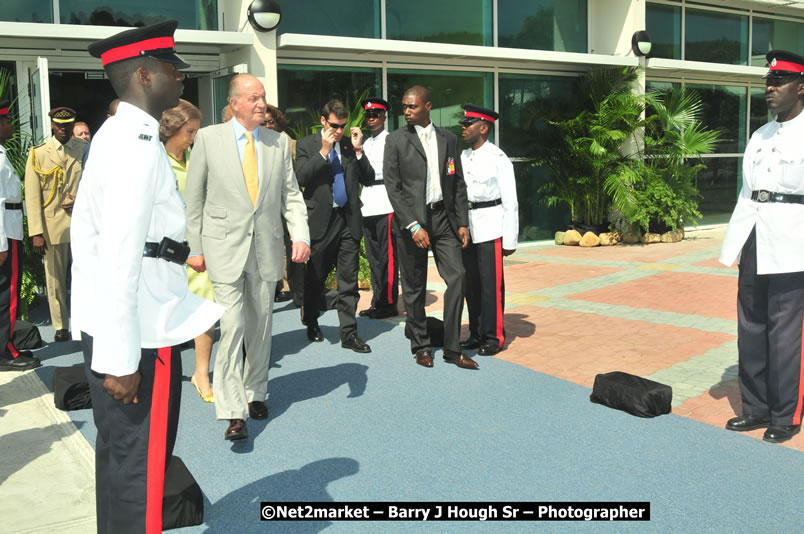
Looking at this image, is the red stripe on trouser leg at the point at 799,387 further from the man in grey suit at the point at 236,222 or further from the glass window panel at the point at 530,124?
the glass window panel at the point at 530,124

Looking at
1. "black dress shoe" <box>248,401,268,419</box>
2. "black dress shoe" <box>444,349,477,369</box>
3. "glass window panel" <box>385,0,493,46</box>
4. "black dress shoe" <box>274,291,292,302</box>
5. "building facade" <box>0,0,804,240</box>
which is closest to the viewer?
"black dress shoe" <box>248,401,268,419</box>

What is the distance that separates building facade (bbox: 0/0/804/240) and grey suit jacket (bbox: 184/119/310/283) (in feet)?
18.2

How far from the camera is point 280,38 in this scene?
35.9 ft

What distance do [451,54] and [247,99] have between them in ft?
27.6

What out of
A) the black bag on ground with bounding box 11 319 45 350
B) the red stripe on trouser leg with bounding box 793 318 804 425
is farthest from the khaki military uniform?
the red stripe on trouser leg with bounding box 793 318 804 425

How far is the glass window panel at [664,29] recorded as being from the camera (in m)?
15.8

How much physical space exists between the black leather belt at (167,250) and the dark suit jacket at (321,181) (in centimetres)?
418

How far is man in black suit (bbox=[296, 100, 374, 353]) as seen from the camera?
6.86 metres

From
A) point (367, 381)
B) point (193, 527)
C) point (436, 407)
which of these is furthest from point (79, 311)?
point (367, 381)

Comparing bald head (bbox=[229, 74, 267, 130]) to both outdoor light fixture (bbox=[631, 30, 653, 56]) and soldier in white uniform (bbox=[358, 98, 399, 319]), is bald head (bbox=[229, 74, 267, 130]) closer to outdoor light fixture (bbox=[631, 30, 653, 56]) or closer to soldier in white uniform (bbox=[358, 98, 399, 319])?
soldier in white uniform (bbox=[358, 98, 399, 319])

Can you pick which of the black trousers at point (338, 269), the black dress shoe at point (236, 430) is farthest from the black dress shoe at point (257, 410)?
the black trousers at point (338, 269)

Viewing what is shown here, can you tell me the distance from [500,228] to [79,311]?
4446 millimetres

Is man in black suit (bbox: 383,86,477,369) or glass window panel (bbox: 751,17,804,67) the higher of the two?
glass window panel (bbox: 751,17,804,67)

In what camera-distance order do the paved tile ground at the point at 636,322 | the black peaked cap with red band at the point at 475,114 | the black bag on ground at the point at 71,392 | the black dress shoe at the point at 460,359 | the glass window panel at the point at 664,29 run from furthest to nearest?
the glass window panel at the point at 664,29, the black peaked cap with red band at the point at 475,114, the black dress shoe at the point at 460,359, the paved tile ground at the point at 636,322, the black bag on ground at the point at 71,392
